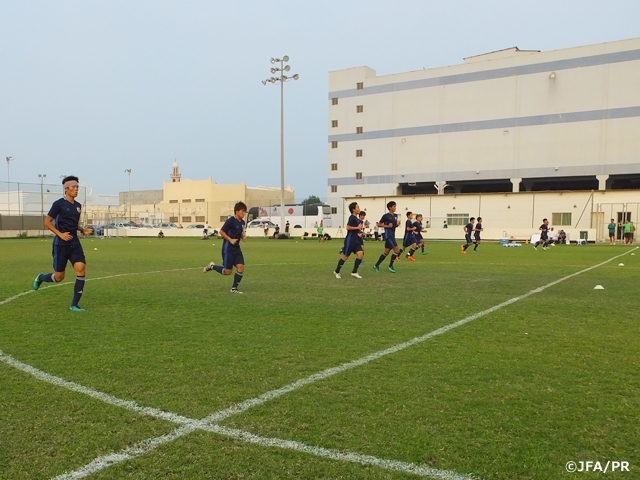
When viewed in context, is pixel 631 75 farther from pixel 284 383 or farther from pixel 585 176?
pixel 284 383

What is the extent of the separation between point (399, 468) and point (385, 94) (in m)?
60.0

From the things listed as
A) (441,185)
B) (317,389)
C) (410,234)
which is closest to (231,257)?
(317,389)

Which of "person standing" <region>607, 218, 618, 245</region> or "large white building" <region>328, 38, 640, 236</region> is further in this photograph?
"large white building" <region>328, 38, 640, 236</region>

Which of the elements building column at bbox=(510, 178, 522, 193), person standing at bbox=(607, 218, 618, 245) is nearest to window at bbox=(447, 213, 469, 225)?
person standing at bbox=(607, 218, 618, 245)

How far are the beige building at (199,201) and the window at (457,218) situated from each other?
97.6 feet

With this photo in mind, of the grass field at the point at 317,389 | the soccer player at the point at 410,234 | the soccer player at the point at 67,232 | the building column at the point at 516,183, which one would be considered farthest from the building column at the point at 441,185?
the soccer player at the point at 67,232

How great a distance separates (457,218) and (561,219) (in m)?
8.10

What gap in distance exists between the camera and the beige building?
2702 inches

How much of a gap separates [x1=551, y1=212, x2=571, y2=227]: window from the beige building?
37.6 m

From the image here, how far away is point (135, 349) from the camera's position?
19.1ft

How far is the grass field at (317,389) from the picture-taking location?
3.22m

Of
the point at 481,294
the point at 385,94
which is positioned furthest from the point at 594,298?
the point at 385,94

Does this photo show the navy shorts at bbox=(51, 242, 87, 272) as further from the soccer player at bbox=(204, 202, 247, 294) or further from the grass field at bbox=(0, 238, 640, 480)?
the soccer player at bbox=(204, 202, 247, 294)

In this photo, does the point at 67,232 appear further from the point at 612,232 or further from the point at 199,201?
the point at 199,201
